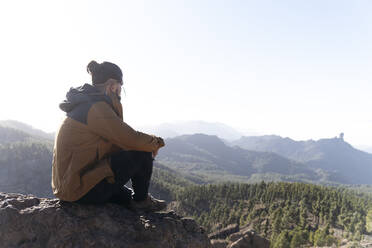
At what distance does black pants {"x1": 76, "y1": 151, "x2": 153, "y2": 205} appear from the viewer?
468 centimetres

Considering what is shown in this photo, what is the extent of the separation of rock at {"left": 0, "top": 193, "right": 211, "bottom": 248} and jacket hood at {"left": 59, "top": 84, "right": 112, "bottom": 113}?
211 centimetres

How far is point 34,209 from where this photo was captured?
4.96m

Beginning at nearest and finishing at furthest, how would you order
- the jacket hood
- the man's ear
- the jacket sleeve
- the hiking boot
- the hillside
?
1. the jacket sleeve
2. the jacket hood
3. the man's ear
4. the hiking boot
5. the hillside

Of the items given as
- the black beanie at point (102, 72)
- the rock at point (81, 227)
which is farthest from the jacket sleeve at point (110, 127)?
the rock at point (81, 227)

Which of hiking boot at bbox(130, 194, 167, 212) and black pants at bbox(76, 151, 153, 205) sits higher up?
black pants at bbox(76, 151, 153, 205)

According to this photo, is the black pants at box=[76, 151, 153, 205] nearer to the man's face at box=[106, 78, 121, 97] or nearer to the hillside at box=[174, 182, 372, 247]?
the man's face at box=[106, 78, 121, 97]

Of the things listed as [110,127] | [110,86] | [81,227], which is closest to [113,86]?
[110,86]

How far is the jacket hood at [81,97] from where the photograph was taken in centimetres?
440

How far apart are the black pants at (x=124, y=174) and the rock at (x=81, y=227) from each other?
0.37m

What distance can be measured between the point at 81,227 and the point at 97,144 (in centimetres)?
169

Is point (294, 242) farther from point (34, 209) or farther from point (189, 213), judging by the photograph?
point (189, 213)

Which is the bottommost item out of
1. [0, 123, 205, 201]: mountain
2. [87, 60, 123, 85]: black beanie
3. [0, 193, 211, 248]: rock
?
[0, 123, 205, 201]: mountain

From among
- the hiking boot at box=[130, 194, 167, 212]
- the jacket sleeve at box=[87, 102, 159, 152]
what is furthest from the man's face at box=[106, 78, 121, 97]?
the hiking boot at box=[130, 194, 167, 212]

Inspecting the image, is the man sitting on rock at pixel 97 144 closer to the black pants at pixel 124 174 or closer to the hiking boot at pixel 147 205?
the black pants at pixel 124 174
